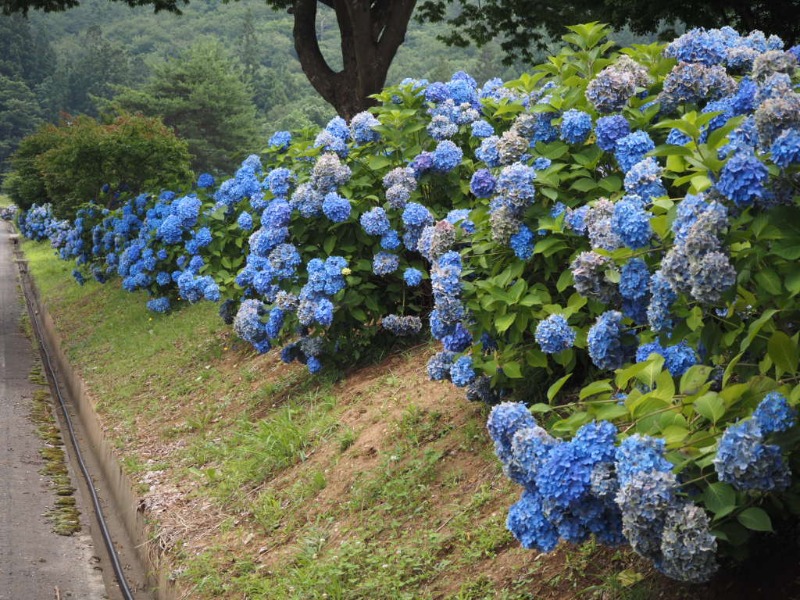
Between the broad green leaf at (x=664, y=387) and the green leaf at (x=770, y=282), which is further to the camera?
the broad green leaf at (x=664, y=387)

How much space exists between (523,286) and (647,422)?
1761mm

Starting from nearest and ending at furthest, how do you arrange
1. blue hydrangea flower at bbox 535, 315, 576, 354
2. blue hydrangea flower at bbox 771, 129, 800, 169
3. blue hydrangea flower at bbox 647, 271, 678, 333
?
blue hydrangea flower at bbox 771, 129, 800, 169, blue hydrangea flower at bbox 647, 271, 678, 333, blue hydrangea flower at bbox 535, 315, 576, 354

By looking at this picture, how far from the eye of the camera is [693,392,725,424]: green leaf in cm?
290

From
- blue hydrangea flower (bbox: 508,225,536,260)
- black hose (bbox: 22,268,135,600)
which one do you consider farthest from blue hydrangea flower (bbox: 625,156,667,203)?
black hose (bbox: 22,268,135,600)

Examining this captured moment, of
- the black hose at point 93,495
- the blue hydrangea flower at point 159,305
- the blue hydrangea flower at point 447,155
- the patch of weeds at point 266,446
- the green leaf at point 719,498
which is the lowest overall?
the black hose at point 93,495

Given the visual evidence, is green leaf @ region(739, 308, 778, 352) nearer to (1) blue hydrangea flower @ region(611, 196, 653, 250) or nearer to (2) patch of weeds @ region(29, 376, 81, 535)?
(1) blue hydrangea flower @ region(611, 196, 653, 250)

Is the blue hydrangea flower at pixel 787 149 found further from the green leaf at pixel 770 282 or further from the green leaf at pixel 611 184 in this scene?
the green leaf at pixel 611 184

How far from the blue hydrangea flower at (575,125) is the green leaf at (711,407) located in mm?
2038

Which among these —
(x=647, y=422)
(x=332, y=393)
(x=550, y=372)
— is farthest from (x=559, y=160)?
(x=332, y=393)

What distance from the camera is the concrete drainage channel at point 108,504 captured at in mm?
6783

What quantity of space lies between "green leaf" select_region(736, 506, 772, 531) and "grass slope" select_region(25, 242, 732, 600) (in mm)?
736

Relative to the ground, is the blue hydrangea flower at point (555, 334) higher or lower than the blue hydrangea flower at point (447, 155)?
lower

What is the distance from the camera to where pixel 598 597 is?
12.2ft

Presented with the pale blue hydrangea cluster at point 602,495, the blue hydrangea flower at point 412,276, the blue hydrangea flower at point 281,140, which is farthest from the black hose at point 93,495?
the pale blue hydrangea cluster at point 602,495
